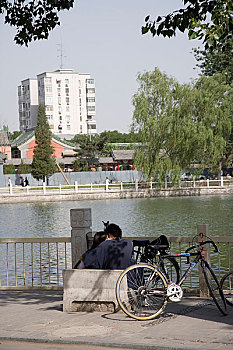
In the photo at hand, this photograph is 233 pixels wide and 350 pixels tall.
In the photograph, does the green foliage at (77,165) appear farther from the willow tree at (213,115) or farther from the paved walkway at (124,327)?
the paved walkway at (124,327)

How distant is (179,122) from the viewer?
4691cm

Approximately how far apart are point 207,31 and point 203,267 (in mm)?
3216

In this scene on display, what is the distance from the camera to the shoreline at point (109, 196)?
4850 cm

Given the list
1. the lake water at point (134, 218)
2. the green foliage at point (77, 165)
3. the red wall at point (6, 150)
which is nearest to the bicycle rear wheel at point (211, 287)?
the lake water at point (134, 218)

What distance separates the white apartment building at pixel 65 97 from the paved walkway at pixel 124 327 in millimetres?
122971

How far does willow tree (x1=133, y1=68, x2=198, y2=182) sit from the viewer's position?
46594 millimetres

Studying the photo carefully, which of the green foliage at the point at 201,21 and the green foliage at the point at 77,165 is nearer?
the green foliage at the point at 201,21

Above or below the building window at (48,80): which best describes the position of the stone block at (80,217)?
below

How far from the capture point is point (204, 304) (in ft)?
25.3

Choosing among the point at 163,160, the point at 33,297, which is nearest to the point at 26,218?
the point at 163,160

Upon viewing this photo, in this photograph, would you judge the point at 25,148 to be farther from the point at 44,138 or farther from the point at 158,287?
the point at 158,287

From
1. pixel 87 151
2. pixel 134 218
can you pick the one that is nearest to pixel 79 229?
pixel 134 218

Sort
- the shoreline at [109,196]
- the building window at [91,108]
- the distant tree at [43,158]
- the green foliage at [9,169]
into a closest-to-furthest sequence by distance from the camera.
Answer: the shoreline at [109,196], the distant tree at [43,158], the green foliage at [9,169], the building window at [91,108]

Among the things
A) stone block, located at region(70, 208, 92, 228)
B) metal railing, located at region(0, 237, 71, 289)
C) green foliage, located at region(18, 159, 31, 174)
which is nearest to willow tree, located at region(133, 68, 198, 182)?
green foliage, located at region(18, 159, 31, 174)
